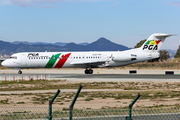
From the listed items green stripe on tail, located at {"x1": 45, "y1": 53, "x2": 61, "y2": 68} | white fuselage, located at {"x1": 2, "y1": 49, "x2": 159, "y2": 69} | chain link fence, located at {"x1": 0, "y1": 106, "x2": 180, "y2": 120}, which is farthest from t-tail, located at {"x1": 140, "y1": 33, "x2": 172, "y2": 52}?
chain link fence, located at {"x1": 0, "y1": 106, "x2": 180, "y2": 120}

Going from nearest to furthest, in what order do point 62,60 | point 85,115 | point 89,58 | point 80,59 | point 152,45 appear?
1. point 85,115
2. point 62,60
3. point 80,59
4. point 89,58
5. point 152,45

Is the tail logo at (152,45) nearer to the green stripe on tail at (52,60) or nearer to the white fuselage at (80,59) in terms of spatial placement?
the white fuselage at (80,59)

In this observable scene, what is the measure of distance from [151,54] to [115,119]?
44462mm

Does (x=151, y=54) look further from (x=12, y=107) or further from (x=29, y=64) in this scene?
(x=12, y=107)

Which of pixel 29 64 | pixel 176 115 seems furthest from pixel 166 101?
pixel 29 64

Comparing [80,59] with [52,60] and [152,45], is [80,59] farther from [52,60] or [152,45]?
[152,45]

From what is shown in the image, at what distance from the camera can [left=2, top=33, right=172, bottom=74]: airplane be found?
2242 inches

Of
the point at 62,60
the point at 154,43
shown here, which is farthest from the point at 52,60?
the point at 154,43

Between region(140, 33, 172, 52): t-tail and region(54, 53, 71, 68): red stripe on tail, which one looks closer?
region(54, 53, 71, 68): red stripe on tail

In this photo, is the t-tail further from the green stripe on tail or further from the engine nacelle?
the green stripe on tail

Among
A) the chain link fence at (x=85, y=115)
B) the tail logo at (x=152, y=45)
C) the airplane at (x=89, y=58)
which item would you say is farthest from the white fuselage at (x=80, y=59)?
the chain link fence at (x=85, y=115)

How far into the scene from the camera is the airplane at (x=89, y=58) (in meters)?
56.9

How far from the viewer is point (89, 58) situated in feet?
190

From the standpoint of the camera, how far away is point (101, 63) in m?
56.8
